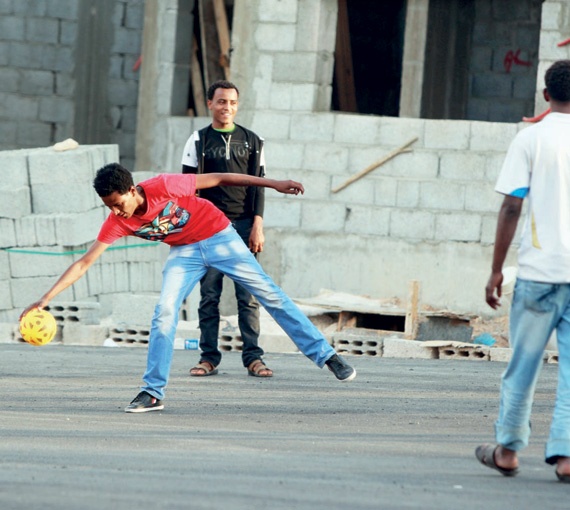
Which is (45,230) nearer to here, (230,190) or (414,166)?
(414,166)

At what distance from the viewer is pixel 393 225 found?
49.0 feet

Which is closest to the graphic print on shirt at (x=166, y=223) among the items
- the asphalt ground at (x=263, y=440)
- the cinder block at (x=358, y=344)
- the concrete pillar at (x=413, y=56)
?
the asphalt ground at (x=263, y=440)

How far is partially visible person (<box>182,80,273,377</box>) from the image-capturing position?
9320 mm

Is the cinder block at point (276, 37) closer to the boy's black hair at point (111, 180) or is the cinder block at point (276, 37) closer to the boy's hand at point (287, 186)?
the boy's hand at point (287, 186)

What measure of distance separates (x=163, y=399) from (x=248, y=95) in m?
7.77

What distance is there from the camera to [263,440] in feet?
21.9

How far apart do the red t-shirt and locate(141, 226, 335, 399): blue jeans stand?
81 mm

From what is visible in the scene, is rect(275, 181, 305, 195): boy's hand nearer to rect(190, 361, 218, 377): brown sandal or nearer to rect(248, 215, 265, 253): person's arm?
rect(248, 215, 265, 253): person's arm

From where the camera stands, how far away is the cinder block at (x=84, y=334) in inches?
526

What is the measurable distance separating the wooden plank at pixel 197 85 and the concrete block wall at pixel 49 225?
2.64 meters

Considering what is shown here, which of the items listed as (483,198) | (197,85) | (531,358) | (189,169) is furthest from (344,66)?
(531,358)

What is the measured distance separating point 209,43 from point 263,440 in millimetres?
11556

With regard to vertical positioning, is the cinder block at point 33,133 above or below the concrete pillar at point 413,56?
below

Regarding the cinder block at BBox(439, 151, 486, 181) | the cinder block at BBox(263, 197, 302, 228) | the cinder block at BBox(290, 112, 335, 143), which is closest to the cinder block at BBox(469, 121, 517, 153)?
the cinder block at BBox(439, 151, 486, 181)
